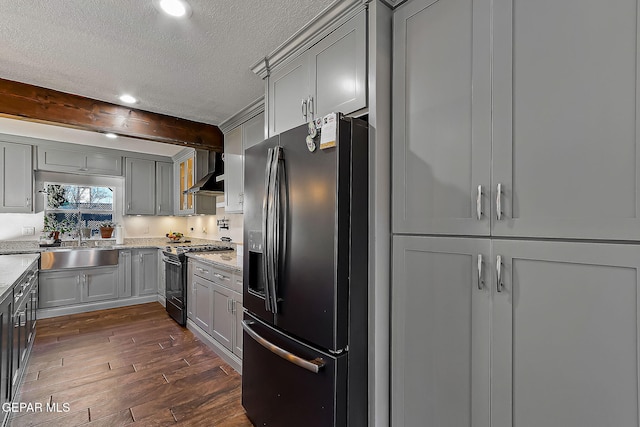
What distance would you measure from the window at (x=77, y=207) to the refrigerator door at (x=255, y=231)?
4.23 metres

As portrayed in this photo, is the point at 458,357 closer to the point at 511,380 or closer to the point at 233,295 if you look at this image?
the point at 511,380

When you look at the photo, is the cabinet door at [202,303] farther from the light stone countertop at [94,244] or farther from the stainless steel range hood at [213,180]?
the stainless steel range hood at [213,180]

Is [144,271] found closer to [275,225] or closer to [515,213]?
[275,225]

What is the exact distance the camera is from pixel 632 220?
35.2 inches

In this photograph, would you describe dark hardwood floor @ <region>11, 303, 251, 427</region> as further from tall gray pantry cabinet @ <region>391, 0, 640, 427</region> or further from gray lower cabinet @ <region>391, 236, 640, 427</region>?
tall gray pantry cabinet @ <region>391, 0, 640, 427</region>

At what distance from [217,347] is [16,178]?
375cm

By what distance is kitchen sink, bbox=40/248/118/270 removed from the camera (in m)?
4.13

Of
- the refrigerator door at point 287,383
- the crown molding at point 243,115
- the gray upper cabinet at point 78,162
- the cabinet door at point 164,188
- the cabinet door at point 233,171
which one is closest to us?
the refrigerator door at point 287,383

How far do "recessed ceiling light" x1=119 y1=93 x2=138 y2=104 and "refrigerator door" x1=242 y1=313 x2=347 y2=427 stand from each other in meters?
2.26

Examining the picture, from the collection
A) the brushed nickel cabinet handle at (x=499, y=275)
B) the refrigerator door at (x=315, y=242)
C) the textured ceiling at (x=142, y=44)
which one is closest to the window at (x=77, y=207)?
the textured ceiling at (x=142, y=44)

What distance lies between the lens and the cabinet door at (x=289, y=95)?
196 cm

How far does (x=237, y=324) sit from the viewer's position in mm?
2711

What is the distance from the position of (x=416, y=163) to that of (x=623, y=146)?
2.25 feet

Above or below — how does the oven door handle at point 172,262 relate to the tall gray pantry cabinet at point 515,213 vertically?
below
